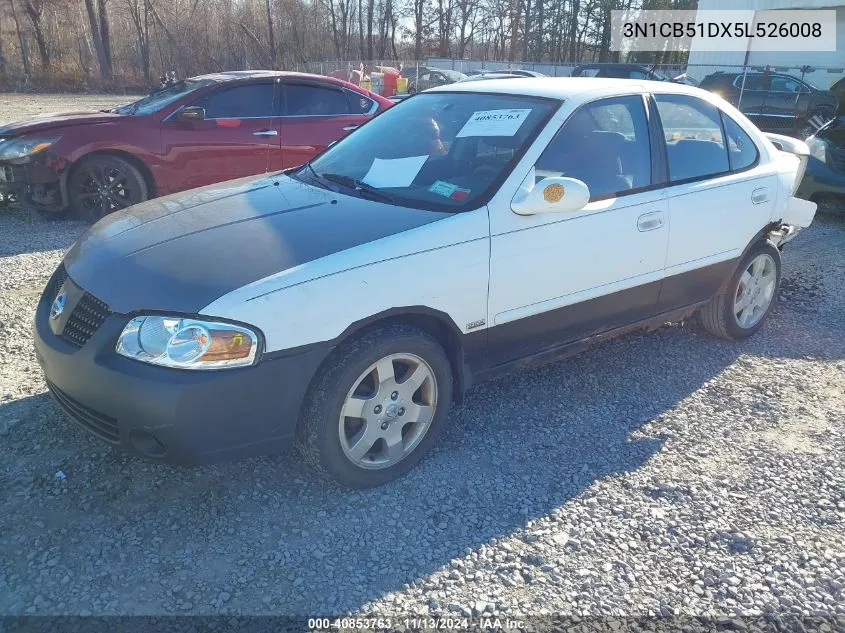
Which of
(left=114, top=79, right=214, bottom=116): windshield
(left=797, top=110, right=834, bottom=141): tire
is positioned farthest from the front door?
(left=797, top=110, right=834, bottom=141): tire

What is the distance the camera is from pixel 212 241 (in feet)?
9.27

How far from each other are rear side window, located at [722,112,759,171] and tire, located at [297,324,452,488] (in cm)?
252

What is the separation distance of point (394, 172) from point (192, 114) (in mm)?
4238

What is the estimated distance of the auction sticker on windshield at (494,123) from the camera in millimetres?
3367

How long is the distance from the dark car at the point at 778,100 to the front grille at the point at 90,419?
1607 centimetres

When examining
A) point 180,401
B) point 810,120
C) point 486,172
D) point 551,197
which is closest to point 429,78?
point 810,120

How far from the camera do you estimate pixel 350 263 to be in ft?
8.64

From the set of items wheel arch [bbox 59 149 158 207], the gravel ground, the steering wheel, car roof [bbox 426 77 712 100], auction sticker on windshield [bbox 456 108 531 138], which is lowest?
the gravel ground

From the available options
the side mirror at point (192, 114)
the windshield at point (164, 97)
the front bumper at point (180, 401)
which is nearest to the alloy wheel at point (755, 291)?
the front bumper at point (180, 401)

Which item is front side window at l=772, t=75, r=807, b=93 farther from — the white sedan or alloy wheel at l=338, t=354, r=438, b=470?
alloy wheel at l=338, t=354, r=438, b=470

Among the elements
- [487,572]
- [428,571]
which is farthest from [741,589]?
[428,571]

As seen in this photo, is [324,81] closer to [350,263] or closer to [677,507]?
[350,263]

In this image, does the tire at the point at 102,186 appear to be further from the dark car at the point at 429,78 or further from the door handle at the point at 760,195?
the dark car at the point at 429,78

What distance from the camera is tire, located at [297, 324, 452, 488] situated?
267 cm
